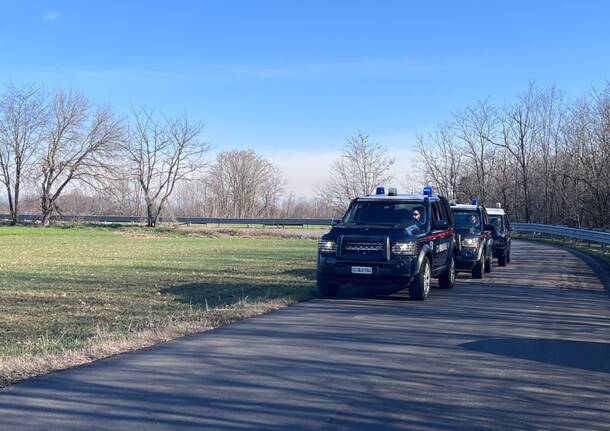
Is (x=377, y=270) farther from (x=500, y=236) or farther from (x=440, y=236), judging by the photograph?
(x=500, y=236)

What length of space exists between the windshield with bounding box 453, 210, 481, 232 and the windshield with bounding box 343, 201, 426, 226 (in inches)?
205

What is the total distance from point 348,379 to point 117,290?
9.32 m

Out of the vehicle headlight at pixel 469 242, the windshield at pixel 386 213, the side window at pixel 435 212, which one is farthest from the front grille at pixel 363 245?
the vehicle headlight at pixel 469 242

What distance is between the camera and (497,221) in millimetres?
23672

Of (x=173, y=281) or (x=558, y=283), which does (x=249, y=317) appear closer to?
(x=173, y=281)

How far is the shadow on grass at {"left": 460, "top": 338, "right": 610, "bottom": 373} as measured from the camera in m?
7.67

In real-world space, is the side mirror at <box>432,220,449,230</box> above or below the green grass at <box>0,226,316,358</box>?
above

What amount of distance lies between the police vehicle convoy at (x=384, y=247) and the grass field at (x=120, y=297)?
40.9 inches

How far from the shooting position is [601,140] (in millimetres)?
36812

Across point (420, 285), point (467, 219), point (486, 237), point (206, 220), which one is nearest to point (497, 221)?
point (467, 219)

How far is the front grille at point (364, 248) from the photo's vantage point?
41.5ft

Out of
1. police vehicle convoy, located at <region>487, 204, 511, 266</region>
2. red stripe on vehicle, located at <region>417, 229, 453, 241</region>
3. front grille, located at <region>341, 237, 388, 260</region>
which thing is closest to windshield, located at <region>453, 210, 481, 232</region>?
police vehicle convoy, located at <region>487, 204, 511, 266</region>

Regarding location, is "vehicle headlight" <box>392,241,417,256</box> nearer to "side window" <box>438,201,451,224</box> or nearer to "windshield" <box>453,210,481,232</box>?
"side window" <box>438,201,451,224</box>

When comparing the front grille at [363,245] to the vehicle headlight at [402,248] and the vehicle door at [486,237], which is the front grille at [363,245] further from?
the vehicle door at [486,237]
